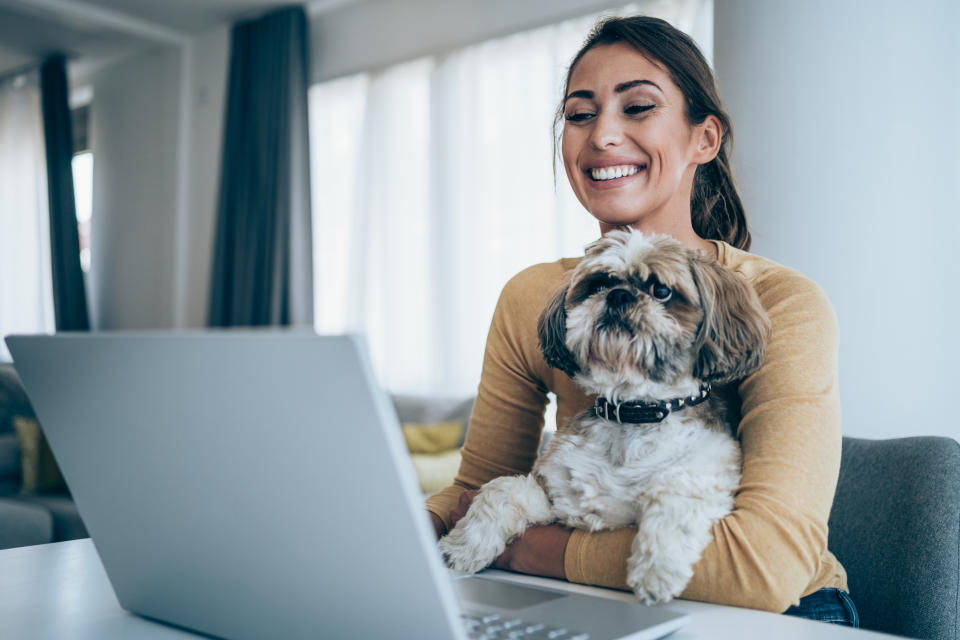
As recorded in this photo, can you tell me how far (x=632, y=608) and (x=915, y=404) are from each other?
1841mm

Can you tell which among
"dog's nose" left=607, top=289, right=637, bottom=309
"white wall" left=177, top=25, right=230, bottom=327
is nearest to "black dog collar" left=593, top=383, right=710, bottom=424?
"dog's nose" left=607, top=289, right=637, bottom=309

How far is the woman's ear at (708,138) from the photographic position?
4.50ft

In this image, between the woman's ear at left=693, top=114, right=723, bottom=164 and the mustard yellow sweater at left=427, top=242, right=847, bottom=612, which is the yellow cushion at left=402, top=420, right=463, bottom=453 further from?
the woman's ear at left=693, top=114, right=723, bottom=164

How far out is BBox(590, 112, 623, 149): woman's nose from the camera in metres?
1.30

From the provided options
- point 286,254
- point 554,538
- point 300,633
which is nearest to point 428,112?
point 286,254

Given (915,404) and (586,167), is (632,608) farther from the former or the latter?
(915,404)

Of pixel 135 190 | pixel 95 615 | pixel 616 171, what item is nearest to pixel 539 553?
pixel 95 615

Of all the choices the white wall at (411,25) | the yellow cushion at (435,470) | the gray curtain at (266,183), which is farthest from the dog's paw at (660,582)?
the gray curtain at (266,183)

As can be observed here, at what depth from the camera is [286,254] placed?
5.47 metres

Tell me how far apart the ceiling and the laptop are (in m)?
5.28

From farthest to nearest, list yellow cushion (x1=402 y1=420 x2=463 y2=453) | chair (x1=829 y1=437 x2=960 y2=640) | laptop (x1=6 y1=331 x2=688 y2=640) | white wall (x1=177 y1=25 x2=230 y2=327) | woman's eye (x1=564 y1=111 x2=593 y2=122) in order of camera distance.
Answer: white wall (x1=177 y1=25 x2=230 y2=327) < yellow cushion (x1=402 y1=420 x2=463 y2=453) < woman's eye (x1=564 y1=111 x2=593 y2=122) < chair (x1=829 y1=437 x2=960 y2=640) < laptop (x1=6 y1=331 x2=688 y2=640)

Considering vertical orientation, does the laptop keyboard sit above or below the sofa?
above

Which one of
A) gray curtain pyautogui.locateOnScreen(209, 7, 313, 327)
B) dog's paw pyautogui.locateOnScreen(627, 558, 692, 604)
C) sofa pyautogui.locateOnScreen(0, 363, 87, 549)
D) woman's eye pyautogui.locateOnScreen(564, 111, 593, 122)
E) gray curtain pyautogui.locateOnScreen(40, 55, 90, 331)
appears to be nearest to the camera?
dog's paw pyautogui.locateOnScreen(627, 558, 692, 604)

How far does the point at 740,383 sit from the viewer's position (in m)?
1.16
